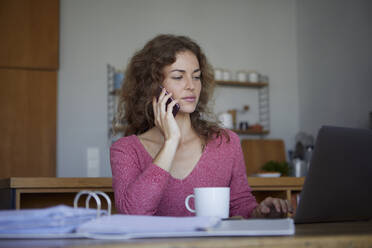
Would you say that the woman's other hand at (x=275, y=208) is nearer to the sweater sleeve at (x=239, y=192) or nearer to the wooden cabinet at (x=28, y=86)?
the sweater sleeve at (x=239, y=192)

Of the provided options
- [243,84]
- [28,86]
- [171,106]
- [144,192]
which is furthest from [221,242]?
[243,84]

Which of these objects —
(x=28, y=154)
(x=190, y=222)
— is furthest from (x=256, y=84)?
(x=190, y=222)

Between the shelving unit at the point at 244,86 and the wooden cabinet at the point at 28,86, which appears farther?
the shelving unit at the point at 244,86

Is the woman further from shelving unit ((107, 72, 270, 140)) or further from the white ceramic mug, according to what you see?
shelving unit ((107, 72, 270, 140))

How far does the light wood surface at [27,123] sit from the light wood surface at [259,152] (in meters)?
1.77

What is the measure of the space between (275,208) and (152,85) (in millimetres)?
762

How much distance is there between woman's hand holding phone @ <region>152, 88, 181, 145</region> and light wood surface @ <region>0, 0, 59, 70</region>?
2.62 meters

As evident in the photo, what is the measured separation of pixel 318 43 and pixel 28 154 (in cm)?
288

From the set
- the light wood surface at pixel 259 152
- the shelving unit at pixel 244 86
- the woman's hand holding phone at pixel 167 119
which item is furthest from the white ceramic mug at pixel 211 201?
the light wood surface at pixel 259 152

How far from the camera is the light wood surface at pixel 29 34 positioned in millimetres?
3752

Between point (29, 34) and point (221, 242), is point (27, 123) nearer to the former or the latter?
point (29, 34)

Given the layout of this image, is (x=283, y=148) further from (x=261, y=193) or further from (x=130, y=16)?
(x=261, y=193)

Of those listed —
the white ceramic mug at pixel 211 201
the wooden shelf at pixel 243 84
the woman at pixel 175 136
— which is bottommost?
the white ceramic mug at pixel 211 201

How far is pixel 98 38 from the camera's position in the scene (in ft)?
13.3
